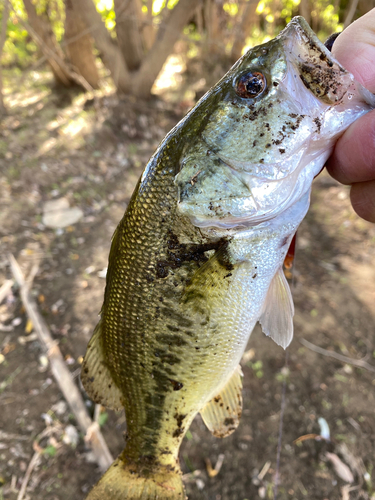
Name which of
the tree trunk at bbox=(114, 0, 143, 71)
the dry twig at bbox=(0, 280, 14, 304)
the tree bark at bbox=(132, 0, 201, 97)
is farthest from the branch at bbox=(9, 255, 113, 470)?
the tree trunk at bbox=(114, 0, 143, 71)

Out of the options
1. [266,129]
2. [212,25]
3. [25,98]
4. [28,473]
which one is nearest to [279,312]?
[266,129]

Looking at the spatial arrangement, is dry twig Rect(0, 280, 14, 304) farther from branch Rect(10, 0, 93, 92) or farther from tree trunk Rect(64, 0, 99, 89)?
tree trunk Rect(64, 0, 99, 89)

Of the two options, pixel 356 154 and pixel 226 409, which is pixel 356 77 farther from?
pixel 226 409

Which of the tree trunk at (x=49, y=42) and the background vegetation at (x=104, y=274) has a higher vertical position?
the tree trunk at (x=49, y=42)

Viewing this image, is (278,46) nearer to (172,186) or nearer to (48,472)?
(172,186)

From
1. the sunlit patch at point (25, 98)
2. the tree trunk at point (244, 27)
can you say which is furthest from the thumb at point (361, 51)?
the sunlit patch at point (25, 98)

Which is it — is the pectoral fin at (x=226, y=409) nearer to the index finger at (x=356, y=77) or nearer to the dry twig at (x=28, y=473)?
the index finger at (x=356, y=77)

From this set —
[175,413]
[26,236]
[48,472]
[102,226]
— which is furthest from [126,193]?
[175,413]
